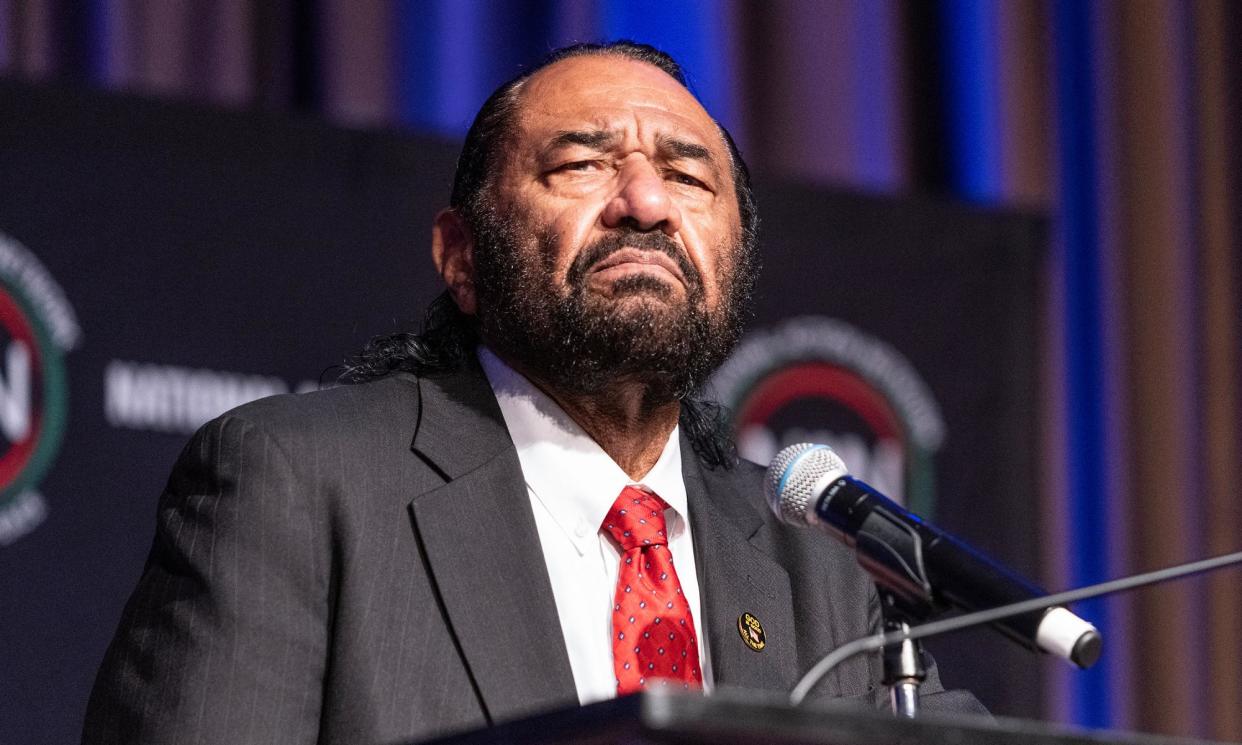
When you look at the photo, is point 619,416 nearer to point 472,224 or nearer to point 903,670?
point 472,224

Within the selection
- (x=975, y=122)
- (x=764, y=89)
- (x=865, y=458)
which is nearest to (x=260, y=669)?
(x=865, y=458)

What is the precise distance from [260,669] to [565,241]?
0.72 meters

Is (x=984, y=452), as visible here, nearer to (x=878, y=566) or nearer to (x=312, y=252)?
(x=312, y=252)

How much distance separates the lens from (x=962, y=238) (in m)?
3.59

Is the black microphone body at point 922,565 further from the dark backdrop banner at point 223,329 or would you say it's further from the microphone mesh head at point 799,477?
the dark backdrop banner at point 223,329

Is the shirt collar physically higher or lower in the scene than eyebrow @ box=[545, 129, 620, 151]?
lower

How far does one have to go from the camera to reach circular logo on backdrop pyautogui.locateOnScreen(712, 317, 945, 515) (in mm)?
3289

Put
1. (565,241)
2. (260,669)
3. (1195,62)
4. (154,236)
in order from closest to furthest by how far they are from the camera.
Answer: (260,669) < (565,241) < (154,236) < (1195,62)

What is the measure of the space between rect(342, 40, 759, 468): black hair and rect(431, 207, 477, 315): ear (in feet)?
0.08

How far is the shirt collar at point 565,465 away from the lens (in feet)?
7.23

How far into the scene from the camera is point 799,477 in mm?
1704

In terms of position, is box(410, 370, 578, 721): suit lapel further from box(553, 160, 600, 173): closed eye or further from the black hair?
box(553, 160, 600, 173): closed eye

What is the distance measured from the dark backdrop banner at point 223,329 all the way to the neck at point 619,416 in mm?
622

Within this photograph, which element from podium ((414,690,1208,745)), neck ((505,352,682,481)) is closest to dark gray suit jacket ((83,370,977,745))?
neck ((505,352,682,481))
